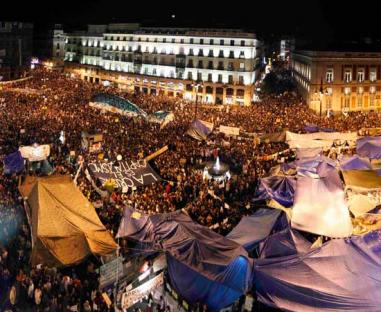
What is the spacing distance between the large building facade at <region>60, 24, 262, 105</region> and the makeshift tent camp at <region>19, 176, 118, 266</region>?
4587 centimetres

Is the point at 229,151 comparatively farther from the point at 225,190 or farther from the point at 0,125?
the point at 0,125

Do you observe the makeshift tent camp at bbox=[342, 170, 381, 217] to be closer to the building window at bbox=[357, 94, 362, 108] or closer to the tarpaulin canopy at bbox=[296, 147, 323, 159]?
the tarpaulin canopy at bbox=[296, 147, 323, 159]

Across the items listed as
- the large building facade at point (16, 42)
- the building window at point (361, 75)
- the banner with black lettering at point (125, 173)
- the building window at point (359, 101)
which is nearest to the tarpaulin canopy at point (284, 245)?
the banner with black lettering at point (125, 173)

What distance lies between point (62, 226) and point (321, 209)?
8385 millimetres

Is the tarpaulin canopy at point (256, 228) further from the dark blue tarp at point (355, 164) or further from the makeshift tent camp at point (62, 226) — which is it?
the dark blue tarp at point (355, 164)

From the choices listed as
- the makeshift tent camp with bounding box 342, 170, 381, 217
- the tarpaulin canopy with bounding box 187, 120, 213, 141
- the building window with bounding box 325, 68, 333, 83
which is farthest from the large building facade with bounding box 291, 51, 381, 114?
the makeshift tent camp with bounding box 342, 170, 381, 217

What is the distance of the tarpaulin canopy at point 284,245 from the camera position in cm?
1311

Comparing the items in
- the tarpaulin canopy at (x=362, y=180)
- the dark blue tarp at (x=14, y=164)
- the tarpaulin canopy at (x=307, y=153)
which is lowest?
the dark blue tarp at (x=14, y=164)

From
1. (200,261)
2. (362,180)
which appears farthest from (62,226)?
(362,180)

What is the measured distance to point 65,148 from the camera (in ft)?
92.1

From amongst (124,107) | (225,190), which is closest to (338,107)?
(124,107)

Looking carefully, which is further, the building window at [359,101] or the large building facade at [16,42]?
the large building facade at [16,42]

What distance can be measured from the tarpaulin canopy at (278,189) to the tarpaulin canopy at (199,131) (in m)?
12.2

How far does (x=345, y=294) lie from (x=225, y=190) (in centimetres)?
1190
